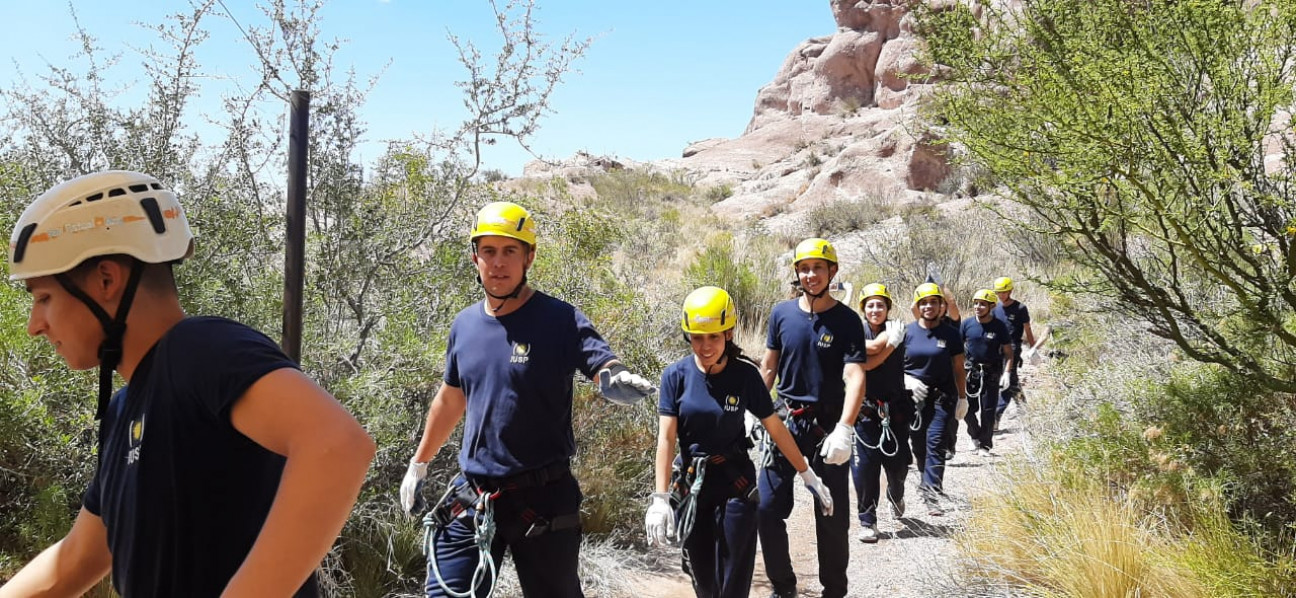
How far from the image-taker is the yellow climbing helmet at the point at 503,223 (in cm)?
372

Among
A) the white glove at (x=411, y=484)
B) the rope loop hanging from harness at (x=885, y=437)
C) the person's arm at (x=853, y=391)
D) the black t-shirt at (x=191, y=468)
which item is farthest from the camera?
the rope loop hanging from harness at (x=885, y=437)

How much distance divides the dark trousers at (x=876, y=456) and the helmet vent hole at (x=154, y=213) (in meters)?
5.54

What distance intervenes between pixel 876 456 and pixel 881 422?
0.82 feet

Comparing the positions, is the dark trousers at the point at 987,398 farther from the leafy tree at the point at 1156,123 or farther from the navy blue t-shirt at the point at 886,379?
the leafy tree at the point at 1156,123

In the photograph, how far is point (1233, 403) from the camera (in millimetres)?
5238

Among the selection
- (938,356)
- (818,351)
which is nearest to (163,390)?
(818,351)

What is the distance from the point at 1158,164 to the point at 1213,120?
1.38 ft

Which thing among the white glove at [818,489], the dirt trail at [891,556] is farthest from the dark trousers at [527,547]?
the dirt trail at [891,556]

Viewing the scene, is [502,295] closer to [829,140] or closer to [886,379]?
[886,379]

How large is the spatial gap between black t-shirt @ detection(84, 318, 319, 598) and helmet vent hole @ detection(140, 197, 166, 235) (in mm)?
193

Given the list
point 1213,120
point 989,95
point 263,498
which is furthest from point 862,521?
point 263,498

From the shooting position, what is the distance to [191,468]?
1.48 meters

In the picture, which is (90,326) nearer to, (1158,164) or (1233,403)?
(1158,164)

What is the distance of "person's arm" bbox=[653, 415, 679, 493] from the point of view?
14.1 ft
